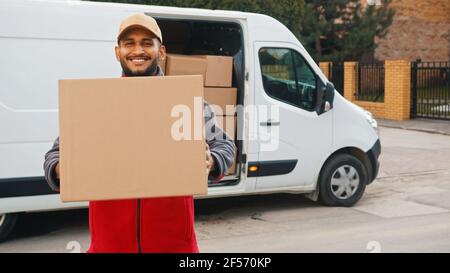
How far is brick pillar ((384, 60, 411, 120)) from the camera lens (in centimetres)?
1911

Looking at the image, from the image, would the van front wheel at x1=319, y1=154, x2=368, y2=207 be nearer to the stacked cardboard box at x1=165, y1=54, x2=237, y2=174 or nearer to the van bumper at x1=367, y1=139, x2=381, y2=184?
the van bumper at x1=367, y1=139, x2=381, y2=184

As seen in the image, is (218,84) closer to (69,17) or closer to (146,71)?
(69,17)

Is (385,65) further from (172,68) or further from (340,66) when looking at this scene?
(172,68)

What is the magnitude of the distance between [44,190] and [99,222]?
12.3 ft

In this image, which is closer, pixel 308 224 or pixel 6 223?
pixel 6 223

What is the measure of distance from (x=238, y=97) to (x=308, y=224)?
1.58 metres

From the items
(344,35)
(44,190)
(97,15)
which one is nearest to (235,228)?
(44,190)

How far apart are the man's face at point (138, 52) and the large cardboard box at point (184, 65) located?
4.39m

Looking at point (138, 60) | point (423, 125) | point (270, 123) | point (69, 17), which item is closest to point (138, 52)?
point (138, 60)

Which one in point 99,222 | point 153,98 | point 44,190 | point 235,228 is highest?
point 153,98

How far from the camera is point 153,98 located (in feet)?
7.93

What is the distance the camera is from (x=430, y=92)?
18.2 m

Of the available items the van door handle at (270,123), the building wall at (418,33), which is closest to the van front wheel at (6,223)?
the van door handle at (270,123)
